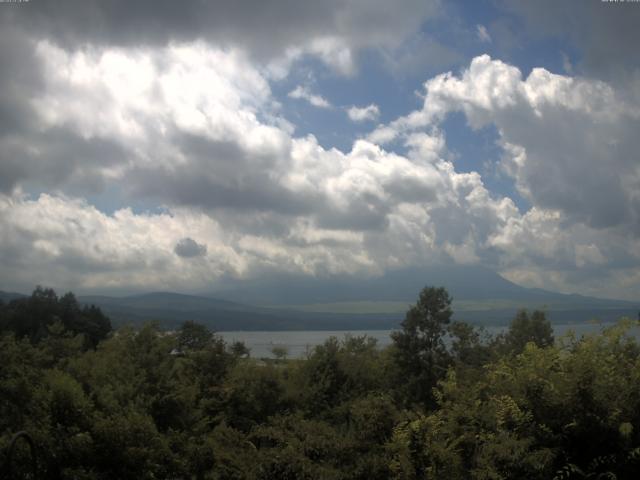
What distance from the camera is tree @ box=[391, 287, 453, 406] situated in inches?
1180

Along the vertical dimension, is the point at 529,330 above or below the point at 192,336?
above

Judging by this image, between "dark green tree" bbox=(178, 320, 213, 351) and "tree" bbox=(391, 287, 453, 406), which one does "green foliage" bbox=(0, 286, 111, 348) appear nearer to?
"dark green tree" bbox=(178, 320, 213, 351)

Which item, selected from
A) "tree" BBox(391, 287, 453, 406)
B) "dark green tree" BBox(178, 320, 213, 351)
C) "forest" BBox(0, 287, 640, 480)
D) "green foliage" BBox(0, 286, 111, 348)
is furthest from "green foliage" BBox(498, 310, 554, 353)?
"green foliage" BBox(0, 286, 111, 348)

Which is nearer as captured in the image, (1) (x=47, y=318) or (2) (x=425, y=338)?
(2) (x=425, y=338)

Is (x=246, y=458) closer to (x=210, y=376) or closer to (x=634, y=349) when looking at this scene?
(x=634, y=349)

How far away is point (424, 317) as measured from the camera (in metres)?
30.3

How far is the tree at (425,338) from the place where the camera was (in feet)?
98.3

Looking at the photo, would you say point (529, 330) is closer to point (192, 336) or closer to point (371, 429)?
point (192, 336)

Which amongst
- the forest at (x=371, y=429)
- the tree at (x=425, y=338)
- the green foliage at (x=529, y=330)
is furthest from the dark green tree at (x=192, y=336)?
the forest at (x=371, y=429)

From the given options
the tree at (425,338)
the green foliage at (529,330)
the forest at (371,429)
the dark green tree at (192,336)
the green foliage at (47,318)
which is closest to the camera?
the forest at (371,429)

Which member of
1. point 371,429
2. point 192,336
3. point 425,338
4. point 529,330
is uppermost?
point 425,338

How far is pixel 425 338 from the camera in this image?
3028 cm

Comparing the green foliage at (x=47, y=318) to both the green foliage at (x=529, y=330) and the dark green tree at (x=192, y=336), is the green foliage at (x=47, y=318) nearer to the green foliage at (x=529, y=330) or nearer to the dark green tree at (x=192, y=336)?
the dark green tree at (x=192, y=336)

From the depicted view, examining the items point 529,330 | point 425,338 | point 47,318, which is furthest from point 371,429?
point 47,318
